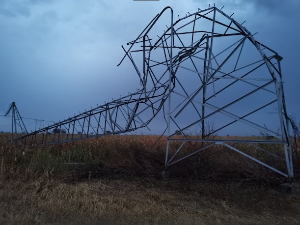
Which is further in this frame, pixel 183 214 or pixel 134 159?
pixel 134 159

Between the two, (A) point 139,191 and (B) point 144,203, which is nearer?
(B) point 144,203

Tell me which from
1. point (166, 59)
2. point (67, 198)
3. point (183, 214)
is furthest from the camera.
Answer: point (166, 59)

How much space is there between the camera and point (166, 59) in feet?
34.4

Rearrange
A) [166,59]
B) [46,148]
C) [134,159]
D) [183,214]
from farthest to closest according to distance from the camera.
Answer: [46,148] → [134,159] → [166,59] → [183,214]

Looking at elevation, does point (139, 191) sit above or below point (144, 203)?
above

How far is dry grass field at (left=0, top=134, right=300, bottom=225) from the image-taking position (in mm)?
6223

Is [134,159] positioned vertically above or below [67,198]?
above

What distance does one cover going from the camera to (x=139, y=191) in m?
8.30

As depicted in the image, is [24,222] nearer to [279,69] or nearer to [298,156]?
[279,69]

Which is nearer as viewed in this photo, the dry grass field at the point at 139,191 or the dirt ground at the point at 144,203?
the dirt ground at the point at 144,203

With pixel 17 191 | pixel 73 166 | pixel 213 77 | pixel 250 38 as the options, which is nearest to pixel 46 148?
pixel 73 166

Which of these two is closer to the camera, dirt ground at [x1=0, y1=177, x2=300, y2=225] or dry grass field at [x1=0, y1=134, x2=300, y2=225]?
dirt ground at [x1=0, y1=177, x2=300, y2=225]

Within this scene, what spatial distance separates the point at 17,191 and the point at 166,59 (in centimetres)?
596

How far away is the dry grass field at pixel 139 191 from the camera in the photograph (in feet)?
20.4
